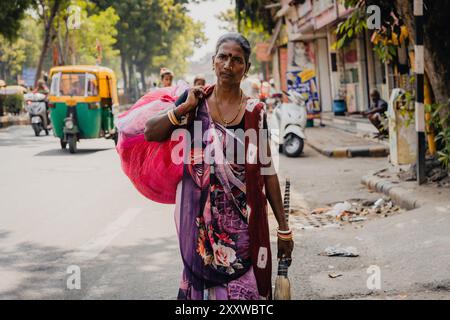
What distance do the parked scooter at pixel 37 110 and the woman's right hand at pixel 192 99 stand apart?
18638mm

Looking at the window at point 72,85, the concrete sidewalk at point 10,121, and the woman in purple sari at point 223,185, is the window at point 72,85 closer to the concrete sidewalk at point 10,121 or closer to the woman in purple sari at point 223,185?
the concrete sidewalk at point 10,121

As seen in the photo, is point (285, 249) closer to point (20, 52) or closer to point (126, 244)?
point (126, 244)

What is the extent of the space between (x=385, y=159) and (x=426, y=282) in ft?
28.5

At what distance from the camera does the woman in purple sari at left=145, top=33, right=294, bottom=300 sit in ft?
10.3

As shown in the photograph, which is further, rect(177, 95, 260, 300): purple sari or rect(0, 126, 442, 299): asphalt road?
rect(0, 126, 442, 299): asphalt road

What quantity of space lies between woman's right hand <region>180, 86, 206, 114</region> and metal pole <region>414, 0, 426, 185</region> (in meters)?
5.62

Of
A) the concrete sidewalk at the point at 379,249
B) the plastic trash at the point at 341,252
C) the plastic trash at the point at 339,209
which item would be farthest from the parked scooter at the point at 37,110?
the plastic trash at the point at 341,252

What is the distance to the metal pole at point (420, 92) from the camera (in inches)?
326

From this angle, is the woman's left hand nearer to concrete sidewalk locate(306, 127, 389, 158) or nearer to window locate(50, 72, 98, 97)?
concrete sidewalk locate(306, 127, 389, 158)

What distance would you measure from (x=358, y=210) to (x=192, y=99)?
574 cm

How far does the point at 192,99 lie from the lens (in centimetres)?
318

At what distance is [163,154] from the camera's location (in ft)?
10.9

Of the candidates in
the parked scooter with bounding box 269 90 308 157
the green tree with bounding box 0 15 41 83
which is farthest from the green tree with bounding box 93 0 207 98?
the parked scooter with bounding box 269 90 308 157
